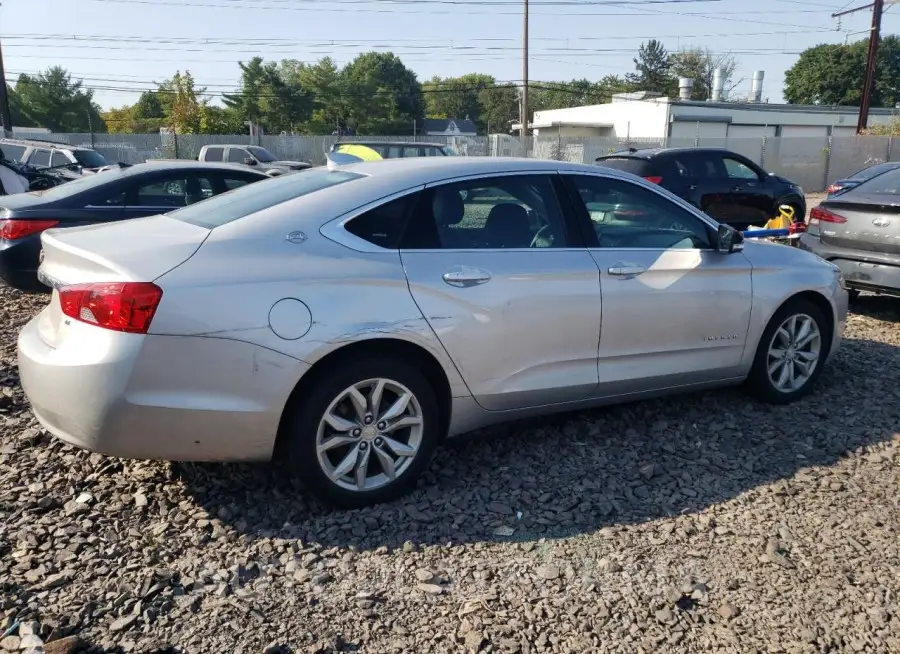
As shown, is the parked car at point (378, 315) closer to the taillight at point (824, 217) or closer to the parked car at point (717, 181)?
the taillight at point (824, 217)

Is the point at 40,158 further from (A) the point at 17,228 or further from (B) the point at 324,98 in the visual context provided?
(B) the point at 324,98

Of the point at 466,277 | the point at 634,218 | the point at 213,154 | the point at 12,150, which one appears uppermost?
the point at 634,218

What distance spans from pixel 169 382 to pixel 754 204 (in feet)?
38.0

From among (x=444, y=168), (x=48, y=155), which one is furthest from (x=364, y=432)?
(x=48, y=155)

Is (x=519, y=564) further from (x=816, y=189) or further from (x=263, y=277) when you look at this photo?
(x=816, y=189)

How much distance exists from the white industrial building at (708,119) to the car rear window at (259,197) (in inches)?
1436

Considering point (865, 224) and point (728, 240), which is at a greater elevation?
point (728, 240)

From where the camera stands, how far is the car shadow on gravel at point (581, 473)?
3.42 m

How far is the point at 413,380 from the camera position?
11.5 ft

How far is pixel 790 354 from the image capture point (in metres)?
4.90

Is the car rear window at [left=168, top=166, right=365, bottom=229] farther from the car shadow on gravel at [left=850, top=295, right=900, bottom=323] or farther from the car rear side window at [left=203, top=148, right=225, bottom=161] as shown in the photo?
the car rear side window at [left=203, top=148, right=225, bottom=161]

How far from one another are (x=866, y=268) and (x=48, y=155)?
18.6 metres

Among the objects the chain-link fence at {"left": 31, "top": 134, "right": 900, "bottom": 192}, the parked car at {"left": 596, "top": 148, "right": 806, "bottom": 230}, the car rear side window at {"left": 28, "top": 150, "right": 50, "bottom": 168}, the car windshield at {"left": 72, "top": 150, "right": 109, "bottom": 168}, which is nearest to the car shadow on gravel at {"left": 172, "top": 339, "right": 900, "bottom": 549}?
the parked car at {"left": 596, "top": 148, "right": 806, "bottom": 230}

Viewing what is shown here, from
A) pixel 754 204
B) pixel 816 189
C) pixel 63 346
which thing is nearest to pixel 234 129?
pixel 816 189
